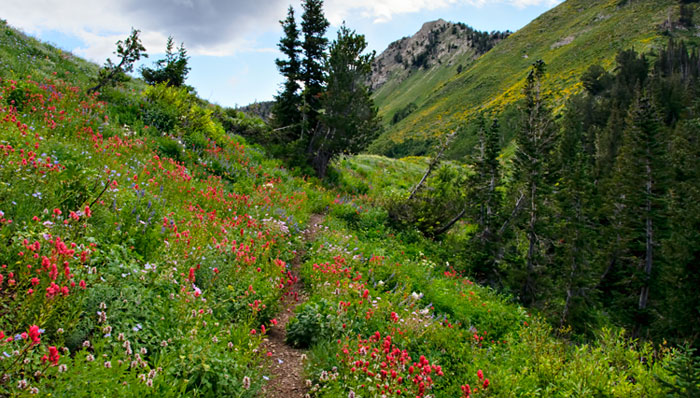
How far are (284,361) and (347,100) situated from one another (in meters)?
14.0

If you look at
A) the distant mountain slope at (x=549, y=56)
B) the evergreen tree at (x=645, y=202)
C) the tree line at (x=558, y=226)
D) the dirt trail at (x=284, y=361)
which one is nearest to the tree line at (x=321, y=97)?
the tree line at (x=558, y=226)

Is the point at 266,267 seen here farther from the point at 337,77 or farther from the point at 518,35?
the point at 518,35

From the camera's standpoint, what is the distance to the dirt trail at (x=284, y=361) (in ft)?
13.2

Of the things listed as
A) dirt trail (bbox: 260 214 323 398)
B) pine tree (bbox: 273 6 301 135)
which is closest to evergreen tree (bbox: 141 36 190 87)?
pine tree (bbox: 273 6 301 135)

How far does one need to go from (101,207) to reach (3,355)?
2.88m

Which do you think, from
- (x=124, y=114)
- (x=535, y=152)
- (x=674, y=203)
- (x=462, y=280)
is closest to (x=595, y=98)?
(x=674, y=203)

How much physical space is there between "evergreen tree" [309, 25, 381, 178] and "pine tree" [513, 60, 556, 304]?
7235 millimetres

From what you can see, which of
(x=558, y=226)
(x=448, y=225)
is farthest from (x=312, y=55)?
(x=558, y=226)

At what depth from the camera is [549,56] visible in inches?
5423

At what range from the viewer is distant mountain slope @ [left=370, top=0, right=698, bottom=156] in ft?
377

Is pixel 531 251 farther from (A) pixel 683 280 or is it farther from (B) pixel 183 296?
(B) pixel 183 296

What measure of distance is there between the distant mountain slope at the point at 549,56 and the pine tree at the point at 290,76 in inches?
3443

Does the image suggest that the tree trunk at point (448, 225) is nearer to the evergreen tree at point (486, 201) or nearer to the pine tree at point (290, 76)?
the evergreen tree at point (486, 201)

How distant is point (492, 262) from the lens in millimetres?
14586
